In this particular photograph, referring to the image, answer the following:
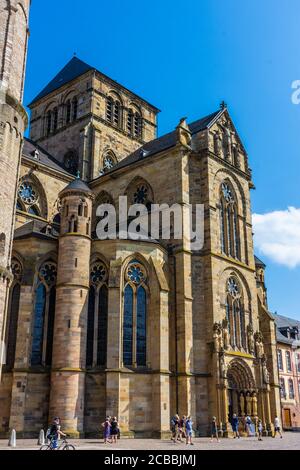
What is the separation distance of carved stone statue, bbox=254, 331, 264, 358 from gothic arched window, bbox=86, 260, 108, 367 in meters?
10.5

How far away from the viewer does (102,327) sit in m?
25.1

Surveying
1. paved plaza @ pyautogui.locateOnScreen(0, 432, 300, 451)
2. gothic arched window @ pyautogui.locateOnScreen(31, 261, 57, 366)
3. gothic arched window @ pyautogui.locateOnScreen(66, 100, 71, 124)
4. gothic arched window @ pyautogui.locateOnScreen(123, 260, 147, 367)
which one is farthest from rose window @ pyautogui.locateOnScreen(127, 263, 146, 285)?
gothic arched window @ pyautogui.locateOnScreen(66, 100, 71, 124)

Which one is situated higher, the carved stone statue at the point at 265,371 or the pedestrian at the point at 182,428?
the carved stone statue at the point at 265,371

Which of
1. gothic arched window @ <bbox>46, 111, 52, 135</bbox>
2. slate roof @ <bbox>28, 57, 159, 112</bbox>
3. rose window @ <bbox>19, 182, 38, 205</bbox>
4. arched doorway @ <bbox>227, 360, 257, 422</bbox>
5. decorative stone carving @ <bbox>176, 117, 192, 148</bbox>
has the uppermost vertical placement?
slate roof @ <bbox>28, 57, 159, 112</bbox>

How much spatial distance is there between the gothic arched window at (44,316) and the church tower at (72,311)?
81cm

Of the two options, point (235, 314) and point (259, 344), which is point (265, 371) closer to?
point (259, 344)

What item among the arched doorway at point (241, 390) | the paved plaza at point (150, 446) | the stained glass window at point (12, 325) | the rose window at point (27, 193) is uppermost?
the rose window at point (27, 193)

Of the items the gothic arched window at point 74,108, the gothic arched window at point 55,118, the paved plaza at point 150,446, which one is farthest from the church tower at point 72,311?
the gothic arched window at point 55,118

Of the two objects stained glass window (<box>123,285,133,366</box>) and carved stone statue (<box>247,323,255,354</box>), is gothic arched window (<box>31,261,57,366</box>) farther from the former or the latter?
carved stone statue (<box>247,323,255,354</box>)

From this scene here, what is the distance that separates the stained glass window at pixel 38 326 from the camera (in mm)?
24016

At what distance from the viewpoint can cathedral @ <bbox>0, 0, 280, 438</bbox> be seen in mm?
22984

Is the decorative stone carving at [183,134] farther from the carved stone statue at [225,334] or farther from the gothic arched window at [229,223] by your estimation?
the carved stone statue at [225,334]
